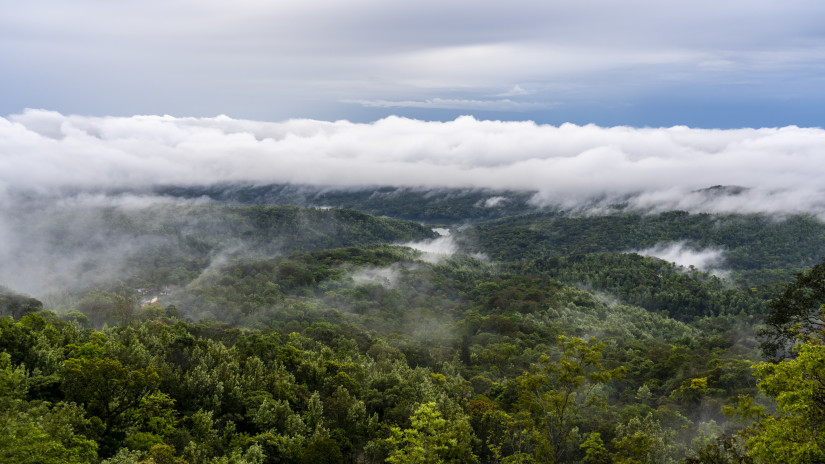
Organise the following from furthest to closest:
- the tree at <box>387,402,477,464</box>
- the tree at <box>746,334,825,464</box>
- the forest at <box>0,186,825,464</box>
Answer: the forest at <box>0,186,825,464</box>, the tree at <box>387,402,477,464</box>, the tree at <box>746,334,825,464</box>

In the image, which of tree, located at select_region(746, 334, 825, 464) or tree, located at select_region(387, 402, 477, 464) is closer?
tree, located at select_region(746, 334, 825, 464)

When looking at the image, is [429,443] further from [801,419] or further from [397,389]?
[397,389]

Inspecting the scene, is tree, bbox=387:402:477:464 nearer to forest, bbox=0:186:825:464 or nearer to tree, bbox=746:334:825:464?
forest, bbox=0:186:825:464

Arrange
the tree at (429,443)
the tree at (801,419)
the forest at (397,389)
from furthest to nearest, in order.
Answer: the forest at (397,389) → the tree at (429,443) → the tree at (801,419)

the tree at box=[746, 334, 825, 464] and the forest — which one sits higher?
the tree at box=[746, 334, 825, 464]

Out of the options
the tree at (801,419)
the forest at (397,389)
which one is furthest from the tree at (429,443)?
the tree at (801,419)

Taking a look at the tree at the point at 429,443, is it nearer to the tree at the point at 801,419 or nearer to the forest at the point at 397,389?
the forest at the point at 397,389

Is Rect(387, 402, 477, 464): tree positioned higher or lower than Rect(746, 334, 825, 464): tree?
lower

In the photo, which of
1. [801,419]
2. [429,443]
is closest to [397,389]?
[429,443]

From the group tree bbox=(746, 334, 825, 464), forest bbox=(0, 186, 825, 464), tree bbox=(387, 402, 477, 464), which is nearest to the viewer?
tree bbox=(746, 334, 825, 464)

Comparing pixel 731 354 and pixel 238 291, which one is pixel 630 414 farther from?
pixel 238 291

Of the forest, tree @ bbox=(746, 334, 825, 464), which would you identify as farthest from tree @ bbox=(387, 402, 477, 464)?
tree @ bbox=(746, 334, 825, 464)
